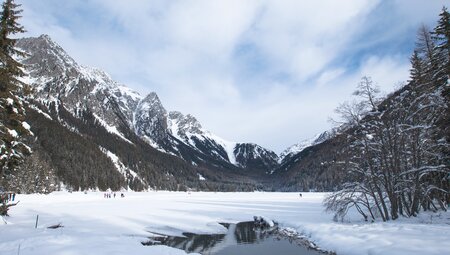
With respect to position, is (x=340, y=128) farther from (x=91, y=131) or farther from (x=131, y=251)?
(x=91, y=131)

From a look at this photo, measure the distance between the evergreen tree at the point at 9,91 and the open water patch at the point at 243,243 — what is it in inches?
385

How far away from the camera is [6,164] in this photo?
19719 mm

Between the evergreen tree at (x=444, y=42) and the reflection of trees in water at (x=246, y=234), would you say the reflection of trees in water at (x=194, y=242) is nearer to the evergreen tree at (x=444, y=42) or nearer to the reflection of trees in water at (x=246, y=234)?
the reflection of trees in water at (x=246, y=234)

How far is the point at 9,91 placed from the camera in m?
18.2

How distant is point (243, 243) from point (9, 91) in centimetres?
1696

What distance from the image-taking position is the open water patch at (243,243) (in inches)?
737

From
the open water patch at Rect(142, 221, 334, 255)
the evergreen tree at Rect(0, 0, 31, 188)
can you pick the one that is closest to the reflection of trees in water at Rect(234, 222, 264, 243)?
the open water patch at Rect(142, 221, 334, 255)

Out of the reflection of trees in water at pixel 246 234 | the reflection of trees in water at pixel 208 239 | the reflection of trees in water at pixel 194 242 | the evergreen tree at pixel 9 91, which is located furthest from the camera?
the reflection of trees in water at pixel 246 234

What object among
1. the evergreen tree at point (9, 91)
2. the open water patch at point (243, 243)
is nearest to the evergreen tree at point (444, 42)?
the open water patch at point (243, 243)

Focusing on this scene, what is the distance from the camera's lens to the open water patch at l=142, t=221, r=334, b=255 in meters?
18.7

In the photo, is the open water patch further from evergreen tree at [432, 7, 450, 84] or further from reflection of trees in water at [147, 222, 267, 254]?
evergreen tree at [432, 7, 450, 84]

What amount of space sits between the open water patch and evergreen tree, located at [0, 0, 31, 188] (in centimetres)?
977

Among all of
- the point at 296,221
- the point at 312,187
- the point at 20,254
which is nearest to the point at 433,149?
the point at 296,221

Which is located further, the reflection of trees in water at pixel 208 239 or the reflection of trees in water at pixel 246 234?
the reflection of trees in water at pixel 246 234
